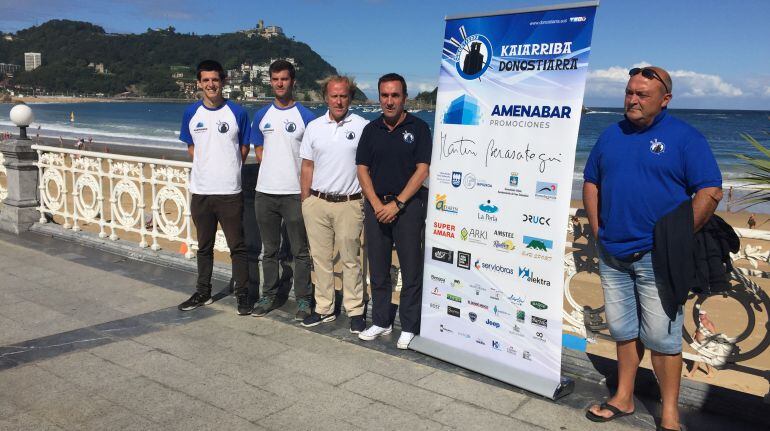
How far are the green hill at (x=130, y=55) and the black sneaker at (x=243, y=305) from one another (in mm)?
129693

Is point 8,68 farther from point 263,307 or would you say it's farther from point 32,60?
point 263,307

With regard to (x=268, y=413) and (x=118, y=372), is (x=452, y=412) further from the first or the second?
(x=118, y=372)

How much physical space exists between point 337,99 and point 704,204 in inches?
98.1

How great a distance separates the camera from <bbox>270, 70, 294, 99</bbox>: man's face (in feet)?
14.7

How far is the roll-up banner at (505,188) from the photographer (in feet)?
10.6

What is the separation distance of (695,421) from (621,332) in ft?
2.16

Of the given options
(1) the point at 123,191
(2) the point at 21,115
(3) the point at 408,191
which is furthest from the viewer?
(2) the point at 21,115

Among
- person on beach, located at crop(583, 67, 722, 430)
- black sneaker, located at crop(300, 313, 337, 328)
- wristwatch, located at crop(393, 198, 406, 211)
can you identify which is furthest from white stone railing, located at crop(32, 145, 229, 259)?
person on beach, located at crop(583, 67, 722, 430)

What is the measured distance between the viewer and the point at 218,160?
4.78 metres

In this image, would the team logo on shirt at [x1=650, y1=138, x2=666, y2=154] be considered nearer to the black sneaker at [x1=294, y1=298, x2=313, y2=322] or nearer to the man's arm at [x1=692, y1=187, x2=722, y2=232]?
the man's arm at [x1=692, y1=187, x2=722, y2=232]

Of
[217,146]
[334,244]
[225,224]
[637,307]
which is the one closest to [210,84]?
[217,146]

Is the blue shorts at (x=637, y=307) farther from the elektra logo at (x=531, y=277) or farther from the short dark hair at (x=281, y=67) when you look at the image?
the short dark hair at (x=281, y=67)

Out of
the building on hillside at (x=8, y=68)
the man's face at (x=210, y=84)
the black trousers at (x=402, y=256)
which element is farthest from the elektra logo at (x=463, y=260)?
the building on hillside at (x=8, y=68)
